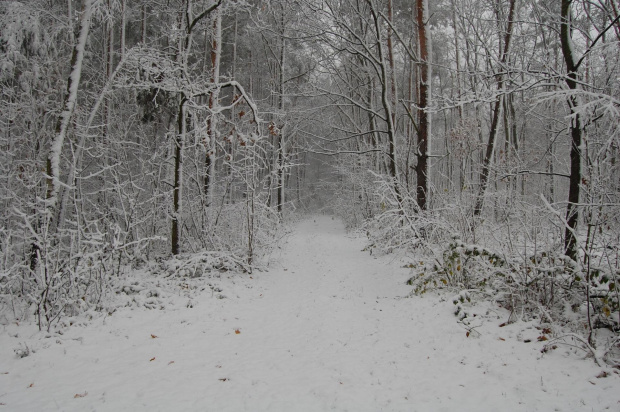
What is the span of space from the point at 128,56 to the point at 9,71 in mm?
3769

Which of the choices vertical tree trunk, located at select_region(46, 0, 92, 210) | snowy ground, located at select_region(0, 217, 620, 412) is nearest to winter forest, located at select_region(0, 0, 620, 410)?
vertical tree trunk, located at select_region(46, 0, 92, 210)

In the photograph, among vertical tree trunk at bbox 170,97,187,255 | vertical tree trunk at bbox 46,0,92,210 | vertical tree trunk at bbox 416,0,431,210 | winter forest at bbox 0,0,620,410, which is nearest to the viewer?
winter forest at bbox 0,0,620,410

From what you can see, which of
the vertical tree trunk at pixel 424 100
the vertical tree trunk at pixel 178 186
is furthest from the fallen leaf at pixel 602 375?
the vertical tree trunk at pixel 178 186

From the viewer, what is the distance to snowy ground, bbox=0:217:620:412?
304cm

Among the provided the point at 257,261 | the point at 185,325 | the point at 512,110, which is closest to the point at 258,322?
the point at 185,325

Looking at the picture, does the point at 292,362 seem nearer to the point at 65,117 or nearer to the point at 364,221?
the point at 364,221

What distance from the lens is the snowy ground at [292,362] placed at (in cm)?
304

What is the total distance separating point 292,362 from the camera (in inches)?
153

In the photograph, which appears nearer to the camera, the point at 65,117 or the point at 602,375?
the point at 602,375

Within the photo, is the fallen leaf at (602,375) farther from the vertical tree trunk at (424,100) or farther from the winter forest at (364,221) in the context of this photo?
the vertical tree trunk at (424,100)

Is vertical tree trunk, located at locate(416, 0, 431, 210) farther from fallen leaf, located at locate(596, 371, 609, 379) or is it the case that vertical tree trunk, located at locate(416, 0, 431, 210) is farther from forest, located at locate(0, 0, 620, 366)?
fallen leaf, located at locate(596, 371, 609, 379)

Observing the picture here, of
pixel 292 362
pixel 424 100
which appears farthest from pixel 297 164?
pixel 292 362

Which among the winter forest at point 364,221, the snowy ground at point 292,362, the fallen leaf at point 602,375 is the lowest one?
the snowy ground at point 292,362

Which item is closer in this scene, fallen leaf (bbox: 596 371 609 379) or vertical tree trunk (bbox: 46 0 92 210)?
fallen leaf (bbox: 596 371 609 379)
